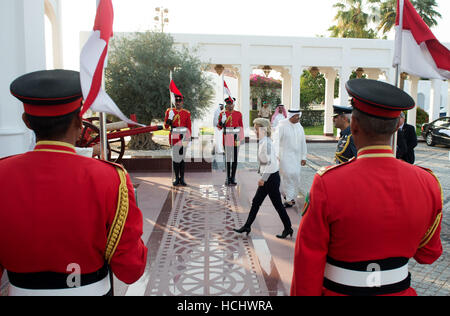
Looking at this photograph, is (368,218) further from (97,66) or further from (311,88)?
(311,88)

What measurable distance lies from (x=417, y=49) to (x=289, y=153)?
4051 mm

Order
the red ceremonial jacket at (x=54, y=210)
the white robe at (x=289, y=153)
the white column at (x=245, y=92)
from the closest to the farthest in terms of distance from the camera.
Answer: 1. the red ceremonial jacket at (x=54, y=210)
2. the white robe at (x=289, y=153)
3. the white column at (x=245, y=92)

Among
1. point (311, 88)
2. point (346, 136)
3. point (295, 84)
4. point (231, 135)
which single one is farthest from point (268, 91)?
point (346, 136)

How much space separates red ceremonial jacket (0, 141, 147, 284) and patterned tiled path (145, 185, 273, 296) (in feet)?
7.14

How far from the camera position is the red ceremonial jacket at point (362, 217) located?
1.60 m

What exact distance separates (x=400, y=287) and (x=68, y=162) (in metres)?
1.56

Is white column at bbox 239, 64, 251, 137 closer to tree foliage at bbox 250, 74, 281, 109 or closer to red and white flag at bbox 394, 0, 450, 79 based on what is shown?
tree foliage at bbox 250, 74, 281, 109

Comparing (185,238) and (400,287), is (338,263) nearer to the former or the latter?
(400,287)

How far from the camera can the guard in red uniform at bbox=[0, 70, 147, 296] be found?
59.2 inches

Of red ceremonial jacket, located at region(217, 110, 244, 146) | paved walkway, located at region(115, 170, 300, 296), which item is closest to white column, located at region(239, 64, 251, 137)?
red ceremonial jacket, located at region(217, 110, 244, 146)

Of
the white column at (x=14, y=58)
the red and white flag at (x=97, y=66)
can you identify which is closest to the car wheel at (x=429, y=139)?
the white column at (x=14, y=58)

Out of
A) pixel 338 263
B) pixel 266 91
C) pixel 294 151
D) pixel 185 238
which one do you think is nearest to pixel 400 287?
pixel 338 263

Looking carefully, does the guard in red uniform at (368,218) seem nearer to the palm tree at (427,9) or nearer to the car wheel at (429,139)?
the car wheel at (429,139)

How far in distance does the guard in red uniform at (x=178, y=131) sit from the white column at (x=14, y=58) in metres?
3.32
